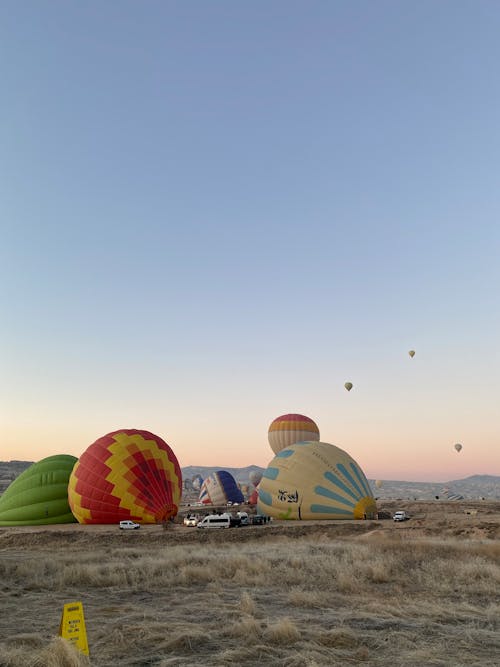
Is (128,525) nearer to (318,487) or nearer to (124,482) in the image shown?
(124,482)

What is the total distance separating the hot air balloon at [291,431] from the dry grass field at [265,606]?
36864mm

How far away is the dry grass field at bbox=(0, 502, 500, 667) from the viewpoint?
26.7ft

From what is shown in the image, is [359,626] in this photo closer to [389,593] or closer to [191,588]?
[389,593]

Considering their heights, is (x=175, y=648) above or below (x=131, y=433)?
below

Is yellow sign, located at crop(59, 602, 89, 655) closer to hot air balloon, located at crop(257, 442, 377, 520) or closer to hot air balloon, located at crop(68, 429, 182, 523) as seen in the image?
hot air balloon, located at crop(68, 429, 182, 523)

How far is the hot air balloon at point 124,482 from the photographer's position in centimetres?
3100

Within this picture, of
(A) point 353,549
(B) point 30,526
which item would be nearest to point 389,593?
(A) point 353,549

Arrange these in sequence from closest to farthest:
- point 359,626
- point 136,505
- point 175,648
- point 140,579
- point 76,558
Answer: point 175,648 < point 359,626 < point 140,579 < point 76,558 < point 136,505

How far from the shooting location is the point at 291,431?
190ft

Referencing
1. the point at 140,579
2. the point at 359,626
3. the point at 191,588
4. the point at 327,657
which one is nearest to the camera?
the point at 327,657

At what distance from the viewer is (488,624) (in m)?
9.97

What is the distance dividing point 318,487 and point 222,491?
101ft

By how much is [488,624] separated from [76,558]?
1359 cm

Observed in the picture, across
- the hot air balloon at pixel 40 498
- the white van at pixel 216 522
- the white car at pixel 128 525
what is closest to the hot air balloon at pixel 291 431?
the white van at pixel 216 522
